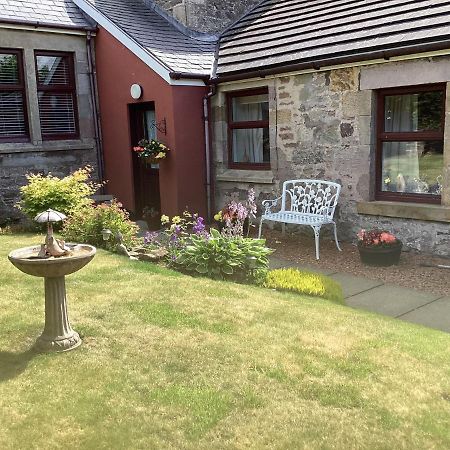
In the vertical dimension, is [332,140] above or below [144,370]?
above

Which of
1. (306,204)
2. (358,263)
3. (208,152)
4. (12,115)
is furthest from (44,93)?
(358,263)

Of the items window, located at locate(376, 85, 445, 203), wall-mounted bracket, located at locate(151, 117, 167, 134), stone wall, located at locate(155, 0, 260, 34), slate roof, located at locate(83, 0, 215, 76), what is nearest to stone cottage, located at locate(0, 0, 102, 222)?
slate roof, located at locate(83, 0, 215, 76)

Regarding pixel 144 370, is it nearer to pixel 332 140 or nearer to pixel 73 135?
pixel 332 140

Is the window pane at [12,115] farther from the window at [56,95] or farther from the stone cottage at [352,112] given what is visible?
the stone cottage at [352,112]

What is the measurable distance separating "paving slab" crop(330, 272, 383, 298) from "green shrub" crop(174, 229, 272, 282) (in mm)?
991

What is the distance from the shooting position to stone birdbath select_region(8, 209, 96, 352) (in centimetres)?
→ 362

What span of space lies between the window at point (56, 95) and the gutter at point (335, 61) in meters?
3.20

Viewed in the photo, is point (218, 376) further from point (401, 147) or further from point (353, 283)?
point (401, 147)

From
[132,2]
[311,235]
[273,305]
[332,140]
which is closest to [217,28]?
[132,2]

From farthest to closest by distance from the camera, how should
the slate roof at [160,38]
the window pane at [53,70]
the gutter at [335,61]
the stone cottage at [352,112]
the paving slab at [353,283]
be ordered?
the window pane at [53,70], the slate roof at [160,38], the stone cottage at [352,112], the gutter at [335,61], the paving slab at [353,283]

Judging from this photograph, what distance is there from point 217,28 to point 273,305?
7965mm

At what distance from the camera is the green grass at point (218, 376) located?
2.87 metres

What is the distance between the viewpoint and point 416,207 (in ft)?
23.4

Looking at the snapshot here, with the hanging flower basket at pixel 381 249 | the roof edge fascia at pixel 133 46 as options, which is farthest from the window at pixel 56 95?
the hanging flower basket at pixel 381 249
